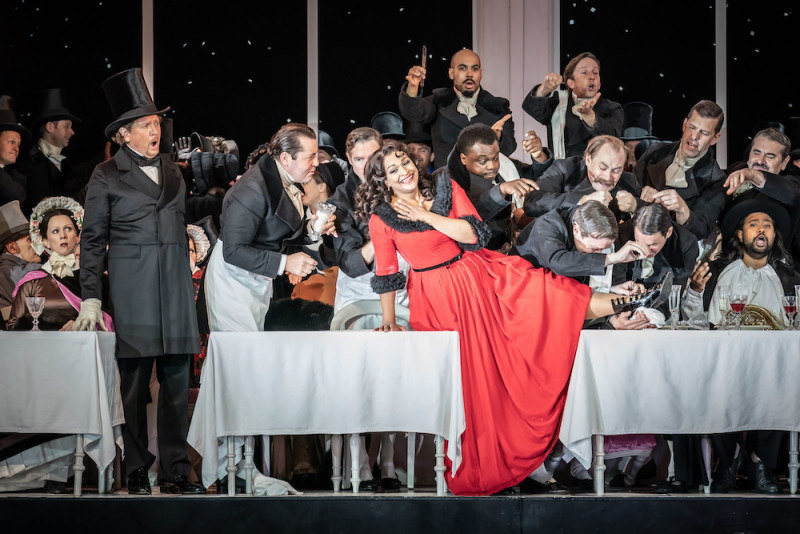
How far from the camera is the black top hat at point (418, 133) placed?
546cm

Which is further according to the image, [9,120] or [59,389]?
[9,120]

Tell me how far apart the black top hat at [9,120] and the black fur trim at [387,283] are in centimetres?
260

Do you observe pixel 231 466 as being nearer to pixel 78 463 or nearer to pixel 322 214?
pixel 78 463

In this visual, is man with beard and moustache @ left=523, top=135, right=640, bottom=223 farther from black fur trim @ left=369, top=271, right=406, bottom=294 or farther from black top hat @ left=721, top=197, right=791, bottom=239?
black fur trim @ left=369, top=271, right=406, bottom=294

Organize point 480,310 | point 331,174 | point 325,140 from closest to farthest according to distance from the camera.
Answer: point 480,310
point 331,174
point 325,140

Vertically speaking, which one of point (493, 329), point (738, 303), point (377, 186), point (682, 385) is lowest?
point (682, 385)

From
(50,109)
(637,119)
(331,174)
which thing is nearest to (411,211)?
(331,174)

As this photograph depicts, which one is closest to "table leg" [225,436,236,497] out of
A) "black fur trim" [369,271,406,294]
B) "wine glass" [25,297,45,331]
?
"black fur trim" [369,271,406,294]

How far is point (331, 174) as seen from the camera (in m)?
5.10

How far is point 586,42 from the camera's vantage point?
6.30m

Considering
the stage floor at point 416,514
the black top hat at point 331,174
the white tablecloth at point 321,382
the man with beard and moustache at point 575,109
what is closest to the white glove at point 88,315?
the white tablecloth at point 321,382

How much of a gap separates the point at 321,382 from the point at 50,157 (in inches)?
101

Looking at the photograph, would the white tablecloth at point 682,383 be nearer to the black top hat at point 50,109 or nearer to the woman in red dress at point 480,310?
the woman in red dress at point 480,310

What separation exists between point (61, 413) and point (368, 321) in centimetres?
148
